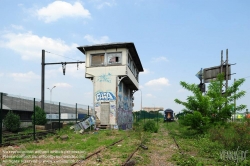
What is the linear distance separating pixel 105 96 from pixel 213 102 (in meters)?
10.2

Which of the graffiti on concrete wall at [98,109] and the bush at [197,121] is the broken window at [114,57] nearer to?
the graffiti on concrete wall at [98,109]

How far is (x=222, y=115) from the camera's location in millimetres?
16141

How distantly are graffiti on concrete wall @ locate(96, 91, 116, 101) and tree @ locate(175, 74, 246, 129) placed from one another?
7211 mm

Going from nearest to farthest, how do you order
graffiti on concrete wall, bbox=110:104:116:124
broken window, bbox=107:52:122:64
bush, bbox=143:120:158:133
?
1. graffiti on concrete wall, bbox=110:104:116:124
2. bush, bbox=143:120:158:133
3. broken window, bbox=107:52:122:64

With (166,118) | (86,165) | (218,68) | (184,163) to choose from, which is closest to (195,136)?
(218,68)

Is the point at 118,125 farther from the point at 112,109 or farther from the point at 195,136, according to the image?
the point at 195,136

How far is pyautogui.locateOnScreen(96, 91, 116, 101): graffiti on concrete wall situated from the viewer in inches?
876

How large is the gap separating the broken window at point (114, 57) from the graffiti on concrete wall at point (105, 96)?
3217 millimetres

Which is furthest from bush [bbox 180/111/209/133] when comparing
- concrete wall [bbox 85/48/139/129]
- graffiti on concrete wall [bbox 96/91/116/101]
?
graffiti on concrete wall [bbox 96/91/116/101]

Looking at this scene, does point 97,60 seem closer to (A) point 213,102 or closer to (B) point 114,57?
(B) point 114,57

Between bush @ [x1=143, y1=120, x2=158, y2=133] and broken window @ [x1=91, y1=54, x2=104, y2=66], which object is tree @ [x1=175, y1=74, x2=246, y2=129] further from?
broken window @ [x1=91, y1=54, x2=104, y2=66]

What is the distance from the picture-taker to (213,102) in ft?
53.9

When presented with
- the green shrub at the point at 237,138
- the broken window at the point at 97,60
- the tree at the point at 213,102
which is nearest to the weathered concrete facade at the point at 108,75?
the broken window at the point at 97,60

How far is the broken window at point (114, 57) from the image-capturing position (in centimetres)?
2283
